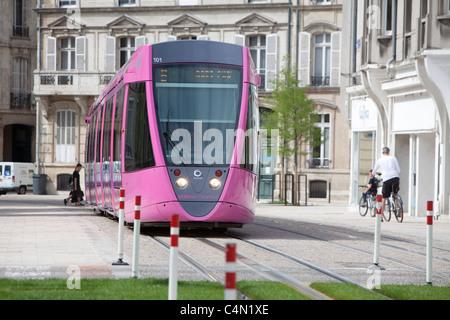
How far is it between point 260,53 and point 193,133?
31576 mm

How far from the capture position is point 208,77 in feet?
50.3

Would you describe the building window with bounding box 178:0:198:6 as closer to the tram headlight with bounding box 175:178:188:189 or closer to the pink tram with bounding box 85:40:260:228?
the pink tram with bounding box 85:40:260:228

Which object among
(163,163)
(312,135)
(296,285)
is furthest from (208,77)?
(312,135)

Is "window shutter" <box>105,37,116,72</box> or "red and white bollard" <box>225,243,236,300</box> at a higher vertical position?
"window shutter" <box>105,37,116,72</box>

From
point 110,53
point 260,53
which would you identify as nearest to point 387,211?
point 260,53

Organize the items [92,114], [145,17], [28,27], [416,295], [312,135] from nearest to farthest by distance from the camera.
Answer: [416,295] < [92,114] < [312,135] < [145,17] < [28,27]

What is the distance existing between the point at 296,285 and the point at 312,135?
29693 mm

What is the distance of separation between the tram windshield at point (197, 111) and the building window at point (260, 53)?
30451 mm

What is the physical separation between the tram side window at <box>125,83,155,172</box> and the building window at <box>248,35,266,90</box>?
3006 centimetres

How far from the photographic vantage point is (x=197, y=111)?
15.0 meters

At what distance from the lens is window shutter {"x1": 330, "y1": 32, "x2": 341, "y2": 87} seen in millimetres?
44250

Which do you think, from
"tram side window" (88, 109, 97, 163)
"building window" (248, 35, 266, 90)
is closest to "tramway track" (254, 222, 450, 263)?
"tram side window" (88, 109, 97, 163)
